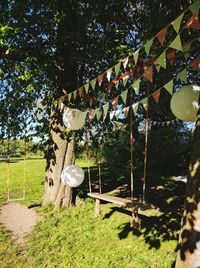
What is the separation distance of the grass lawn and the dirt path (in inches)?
7.6

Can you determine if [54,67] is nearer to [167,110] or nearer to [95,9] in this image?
[95,9]

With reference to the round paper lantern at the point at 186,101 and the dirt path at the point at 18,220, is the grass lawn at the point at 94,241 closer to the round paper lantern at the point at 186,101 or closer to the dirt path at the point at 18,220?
the dirt path at the point at 18,220

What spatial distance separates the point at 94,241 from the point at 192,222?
2.39 m

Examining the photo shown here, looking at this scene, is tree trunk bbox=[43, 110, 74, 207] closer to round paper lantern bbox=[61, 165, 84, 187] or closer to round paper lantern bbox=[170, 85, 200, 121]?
round paper lantern bbox=[61, 165, 84, 187]

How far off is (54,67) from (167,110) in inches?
295

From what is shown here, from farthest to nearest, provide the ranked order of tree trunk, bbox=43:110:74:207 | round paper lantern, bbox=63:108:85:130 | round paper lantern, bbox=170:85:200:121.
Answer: tree trunk, bbox=43:110:74:207 → round paper lantern, bbox=63:108:85:130 → round paper lantern, bbox=170:85:200:121

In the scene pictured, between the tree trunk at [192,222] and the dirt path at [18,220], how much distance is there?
347cm

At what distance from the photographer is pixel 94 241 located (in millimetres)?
5844

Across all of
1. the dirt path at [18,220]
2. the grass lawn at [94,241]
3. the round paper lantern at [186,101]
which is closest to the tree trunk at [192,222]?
the round paper lantern at [186,101]

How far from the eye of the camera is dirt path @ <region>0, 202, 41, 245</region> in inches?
258

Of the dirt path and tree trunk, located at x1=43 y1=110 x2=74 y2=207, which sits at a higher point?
tree trunk, located at x1=43 y1=110 x2=74 y2=207

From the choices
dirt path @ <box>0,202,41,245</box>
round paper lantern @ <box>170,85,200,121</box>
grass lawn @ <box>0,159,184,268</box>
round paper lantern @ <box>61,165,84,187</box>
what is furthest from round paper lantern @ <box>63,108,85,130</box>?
dirt path @ <box>0,202,41,245</box>

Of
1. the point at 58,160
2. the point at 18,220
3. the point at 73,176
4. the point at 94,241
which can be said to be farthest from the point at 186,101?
the point at 18,220

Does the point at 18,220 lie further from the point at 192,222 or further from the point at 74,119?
the point at 192,222
